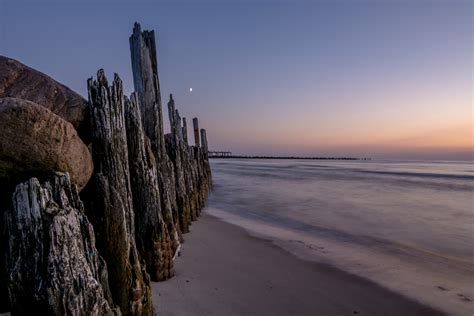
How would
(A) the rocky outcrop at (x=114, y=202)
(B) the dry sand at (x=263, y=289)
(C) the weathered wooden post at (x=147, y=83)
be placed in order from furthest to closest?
1. (C) the weathered wooden post at (x=147, y=83)
2. (B) the dry sand at (x=263, y=289)
3. (A) the rocky outcrop at (x=114, y=202)

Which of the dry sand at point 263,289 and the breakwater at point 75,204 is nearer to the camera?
the breakwater at point 75,204

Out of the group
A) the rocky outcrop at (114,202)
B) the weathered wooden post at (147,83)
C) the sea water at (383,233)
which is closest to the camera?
the rocky outcrop at (114,202)

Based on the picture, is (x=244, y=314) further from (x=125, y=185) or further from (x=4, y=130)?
(x=4, y=130)

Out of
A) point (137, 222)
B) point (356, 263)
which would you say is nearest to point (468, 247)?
point (356, 263)

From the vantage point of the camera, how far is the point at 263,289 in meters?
4.05

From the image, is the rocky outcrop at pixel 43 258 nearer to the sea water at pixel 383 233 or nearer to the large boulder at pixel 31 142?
the large boulder at pixel 31 142

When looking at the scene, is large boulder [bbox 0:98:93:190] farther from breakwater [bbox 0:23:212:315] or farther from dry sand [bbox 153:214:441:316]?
dry sand [bbox 153:214:441:316]

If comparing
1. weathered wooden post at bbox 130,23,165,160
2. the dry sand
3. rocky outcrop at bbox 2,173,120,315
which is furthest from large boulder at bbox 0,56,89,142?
the dry sand

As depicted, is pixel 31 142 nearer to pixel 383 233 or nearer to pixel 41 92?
pixel 41 92

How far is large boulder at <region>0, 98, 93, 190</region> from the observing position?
7.18 ft

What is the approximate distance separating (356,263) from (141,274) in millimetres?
4169

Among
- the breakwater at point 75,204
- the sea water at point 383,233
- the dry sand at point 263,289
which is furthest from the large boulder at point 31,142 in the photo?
the sea water at point 383,233

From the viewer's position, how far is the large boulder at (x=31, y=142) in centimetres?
219

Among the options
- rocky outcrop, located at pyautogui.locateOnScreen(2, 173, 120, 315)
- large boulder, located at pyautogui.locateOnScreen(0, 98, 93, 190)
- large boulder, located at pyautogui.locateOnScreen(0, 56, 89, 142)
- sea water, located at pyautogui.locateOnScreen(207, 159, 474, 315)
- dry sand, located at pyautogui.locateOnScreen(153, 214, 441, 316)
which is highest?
large boulder, located at pyautogui.locateOnScreen(0, 56, 89, 142)
